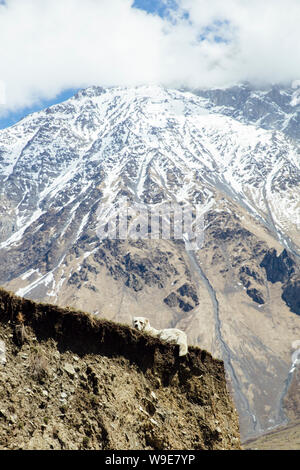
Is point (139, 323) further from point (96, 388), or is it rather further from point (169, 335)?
point (96, 388)

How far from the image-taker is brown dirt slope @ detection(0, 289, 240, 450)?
44.1ft

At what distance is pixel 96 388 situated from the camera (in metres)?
15.2

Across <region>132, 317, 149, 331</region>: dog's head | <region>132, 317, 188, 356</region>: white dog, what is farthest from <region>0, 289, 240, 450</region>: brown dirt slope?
<region>132, 317, 149, 331</region>: dog's head

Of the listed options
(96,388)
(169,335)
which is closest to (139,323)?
(169,335)

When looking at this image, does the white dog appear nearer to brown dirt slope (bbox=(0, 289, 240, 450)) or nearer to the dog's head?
the dog's head

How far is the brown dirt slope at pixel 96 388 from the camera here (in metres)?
13.4

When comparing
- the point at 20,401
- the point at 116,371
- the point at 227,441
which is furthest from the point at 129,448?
the point at 227,441

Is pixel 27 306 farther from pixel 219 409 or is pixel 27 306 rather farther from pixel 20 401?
pixel 219 409

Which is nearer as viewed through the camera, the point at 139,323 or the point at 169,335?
the point at 169,335

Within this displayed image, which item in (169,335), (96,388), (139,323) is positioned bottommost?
(169,335)

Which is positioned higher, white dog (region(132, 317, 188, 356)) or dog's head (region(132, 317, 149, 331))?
dog's head (region(132, 317, 149, 331))

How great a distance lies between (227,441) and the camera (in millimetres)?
18672
